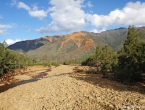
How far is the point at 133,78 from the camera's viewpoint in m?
34.9

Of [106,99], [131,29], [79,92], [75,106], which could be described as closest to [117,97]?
[106,99]

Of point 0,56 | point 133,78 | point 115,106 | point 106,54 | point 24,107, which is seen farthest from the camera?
point 106,54

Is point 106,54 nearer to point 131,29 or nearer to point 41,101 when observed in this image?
point 131,29

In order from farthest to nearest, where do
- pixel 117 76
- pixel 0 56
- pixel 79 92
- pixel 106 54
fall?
1. pixel 106 54
2. pixel 0 56
3. pixel 117 76
4. pixel 79 92

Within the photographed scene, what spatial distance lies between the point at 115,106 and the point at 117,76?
18800 mm

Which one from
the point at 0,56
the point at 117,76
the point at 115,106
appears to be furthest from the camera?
the point at 0,56

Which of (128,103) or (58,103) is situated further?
(58,103)

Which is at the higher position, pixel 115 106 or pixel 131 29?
pixel 131 29

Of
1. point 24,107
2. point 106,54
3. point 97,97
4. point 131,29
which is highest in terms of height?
point 131,29

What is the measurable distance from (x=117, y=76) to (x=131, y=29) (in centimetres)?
2377

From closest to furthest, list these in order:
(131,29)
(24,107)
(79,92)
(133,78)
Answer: (24,107)
(79,92)
(133,78)
(131,29)

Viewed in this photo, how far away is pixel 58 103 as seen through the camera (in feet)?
81.9

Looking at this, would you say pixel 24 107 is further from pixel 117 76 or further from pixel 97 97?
pixel 117 76

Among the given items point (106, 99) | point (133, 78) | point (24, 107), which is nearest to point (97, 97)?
point (106, 99)
